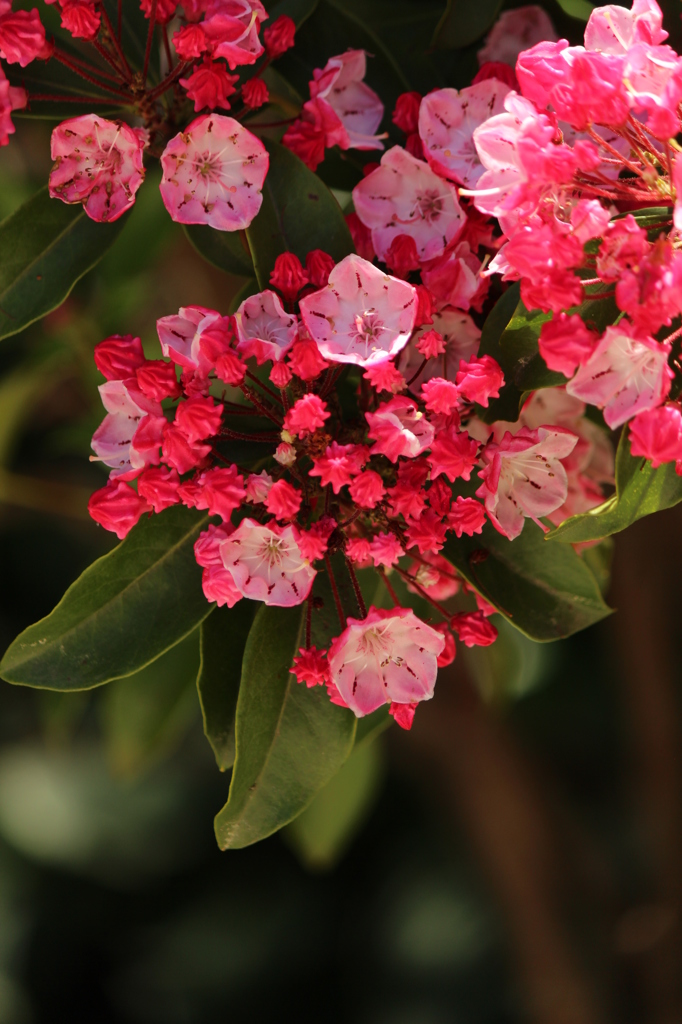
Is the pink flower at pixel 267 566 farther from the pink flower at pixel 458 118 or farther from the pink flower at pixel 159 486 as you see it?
the pink flower at pixel 458 118

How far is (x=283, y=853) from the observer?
3697 mm

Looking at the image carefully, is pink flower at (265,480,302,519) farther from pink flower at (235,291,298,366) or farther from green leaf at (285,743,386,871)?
green leaf at (285,743,386,871)

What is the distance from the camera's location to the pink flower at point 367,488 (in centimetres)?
95

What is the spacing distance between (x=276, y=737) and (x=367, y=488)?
320 mm

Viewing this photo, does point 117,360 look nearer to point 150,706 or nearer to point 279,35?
point 279,35

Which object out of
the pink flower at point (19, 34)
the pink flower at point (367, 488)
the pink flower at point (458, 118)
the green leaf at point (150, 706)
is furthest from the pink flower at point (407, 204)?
the green leaf at point (150, 706)

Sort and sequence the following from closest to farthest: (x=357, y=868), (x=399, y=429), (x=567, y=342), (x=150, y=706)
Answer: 1. (x=567, y=342)
2. (x=399, y=429)
3. (x=150, y=706)
4. (x=357, y=868)

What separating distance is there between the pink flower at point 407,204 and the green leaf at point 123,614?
1.22 ft

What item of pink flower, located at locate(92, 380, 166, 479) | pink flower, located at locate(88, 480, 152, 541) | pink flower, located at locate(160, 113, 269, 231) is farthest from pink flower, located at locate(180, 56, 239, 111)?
pink flower, located at locate(88, 480, 152, 541)

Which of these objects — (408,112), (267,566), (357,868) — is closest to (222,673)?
(267,566)

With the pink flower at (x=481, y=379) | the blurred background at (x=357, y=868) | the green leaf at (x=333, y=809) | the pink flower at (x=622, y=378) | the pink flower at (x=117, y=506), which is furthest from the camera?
the blurred background at (x=357, y=868)

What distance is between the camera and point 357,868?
372 centimetres

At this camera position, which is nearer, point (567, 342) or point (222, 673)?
point (567, 342)

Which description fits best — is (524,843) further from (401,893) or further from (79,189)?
(79,189)
